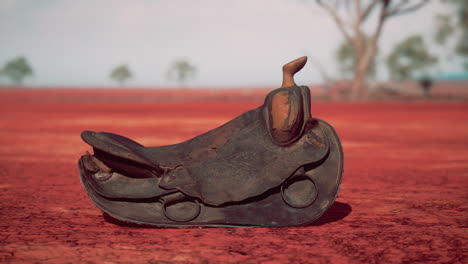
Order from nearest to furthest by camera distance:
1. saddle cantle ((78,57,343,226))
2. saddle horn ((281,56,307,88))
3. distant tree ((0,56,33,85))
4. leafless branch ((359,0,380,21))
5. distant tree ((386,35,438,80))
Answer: saddle cantle ((78,57,343,226)) → saddle horn ((281,56,307,88)) → leafless branch ((359,0,380,21)) → distant tree ((386,35,438,80)) → distant tree ((0,56,33,85))

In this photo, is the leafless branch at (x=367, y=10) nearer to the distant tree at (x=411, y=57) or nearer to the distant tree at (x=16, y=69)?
the distant tree at (x=411, y=57)

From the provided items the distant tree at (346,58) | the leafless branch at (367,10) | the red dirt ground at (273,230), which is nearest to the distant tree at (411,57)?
the distant tree at (346,58)

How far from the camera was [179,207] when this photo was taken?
3400 mm

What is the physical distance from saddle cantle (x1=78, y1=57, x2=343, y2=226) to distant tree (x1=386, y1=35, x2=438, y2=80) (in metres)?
70.4

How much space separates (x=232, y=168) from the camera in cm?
342

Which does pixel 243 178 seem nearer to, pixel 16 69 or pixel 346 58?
pixel 346 58

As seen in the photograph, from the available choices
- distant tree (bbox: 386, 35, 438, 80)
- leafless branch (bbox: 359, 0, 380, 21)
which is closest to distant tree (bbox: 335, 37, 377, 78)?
distant tree (bbox: 386, 35, 438, 80)

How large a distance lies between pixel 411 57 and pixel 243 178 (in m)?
72.1

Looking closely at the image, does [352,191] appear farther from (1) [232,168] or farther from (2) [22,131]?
(2) [22,131]

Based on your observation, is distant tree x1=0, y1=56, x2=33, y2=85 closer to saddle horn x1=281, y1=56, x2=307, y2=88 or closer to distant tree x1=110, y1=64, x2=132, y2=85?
distant tree x1=110, y1=64, x2=132, y2=85

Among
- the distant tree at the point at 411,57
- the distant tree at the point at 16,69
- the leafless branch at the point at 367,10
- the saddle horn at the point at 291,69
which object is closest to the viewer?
the saddle horn at the point at 291,69

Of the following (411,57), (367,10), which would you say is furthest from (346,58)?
(367,10)

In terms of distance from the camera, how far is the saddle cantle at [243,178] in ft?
10.9

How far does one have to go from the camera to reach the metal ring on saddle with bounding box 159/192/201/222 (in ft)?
10.9
